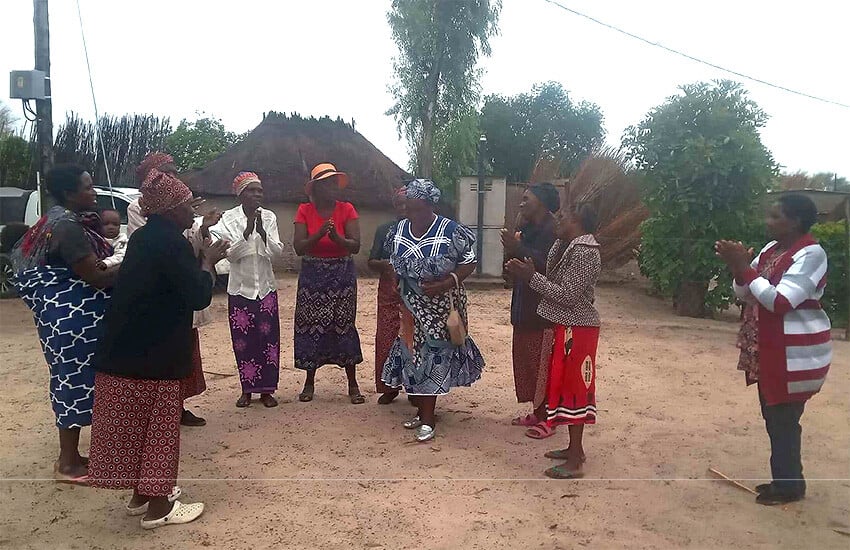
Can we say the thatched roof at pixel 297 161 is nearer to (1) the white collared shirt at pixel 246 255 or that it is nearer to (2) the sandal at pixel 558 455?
(1) the white collared shirt at pixel 246 255

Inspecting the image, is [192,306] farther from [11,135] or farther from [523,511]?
[11,135]

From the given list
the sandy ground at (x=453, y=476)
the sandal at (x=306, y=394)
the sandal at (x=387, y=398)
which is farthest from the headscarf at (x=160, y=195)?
the sandal at (x=387, y=398)

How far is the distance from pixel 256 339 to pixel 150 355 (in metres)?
1.79

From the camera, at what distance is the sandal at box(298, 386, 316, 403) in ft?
16.0

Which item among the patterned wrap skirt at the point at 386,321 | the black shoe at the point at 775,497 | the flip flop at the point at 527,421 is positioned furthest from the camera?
the patterned wrap skirt at the point at 386,321

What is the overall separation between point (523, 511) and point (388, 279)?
2084 millimetres

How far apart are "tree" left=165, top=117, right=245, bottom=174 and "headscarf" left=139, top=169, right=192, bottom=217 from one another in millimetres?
9218

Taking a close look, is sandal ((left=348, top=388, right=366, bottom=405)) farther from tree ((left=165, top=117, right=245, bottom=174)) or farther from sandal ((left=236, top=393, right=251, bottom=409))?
tree ((left=165, top=117, right=245, bottom=174))

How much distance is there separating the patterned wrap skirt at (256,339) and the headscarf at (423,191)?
130 cm

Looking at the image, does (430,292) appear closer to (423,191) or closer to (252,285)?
(423,191)

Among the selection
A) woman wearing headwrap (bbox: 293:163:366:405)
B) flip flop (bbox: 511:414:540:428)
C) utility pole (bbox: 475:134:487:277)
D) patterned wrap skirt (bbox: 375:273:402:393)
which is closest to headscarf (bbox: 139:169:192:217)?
woman wearing headwrap (bbox: 293:163:366:405)

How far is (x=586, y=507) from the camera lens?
10.4 feet

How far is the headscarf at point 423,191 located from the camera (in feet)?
13.1

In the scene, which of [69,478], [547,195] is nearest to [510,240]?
[547,195]
